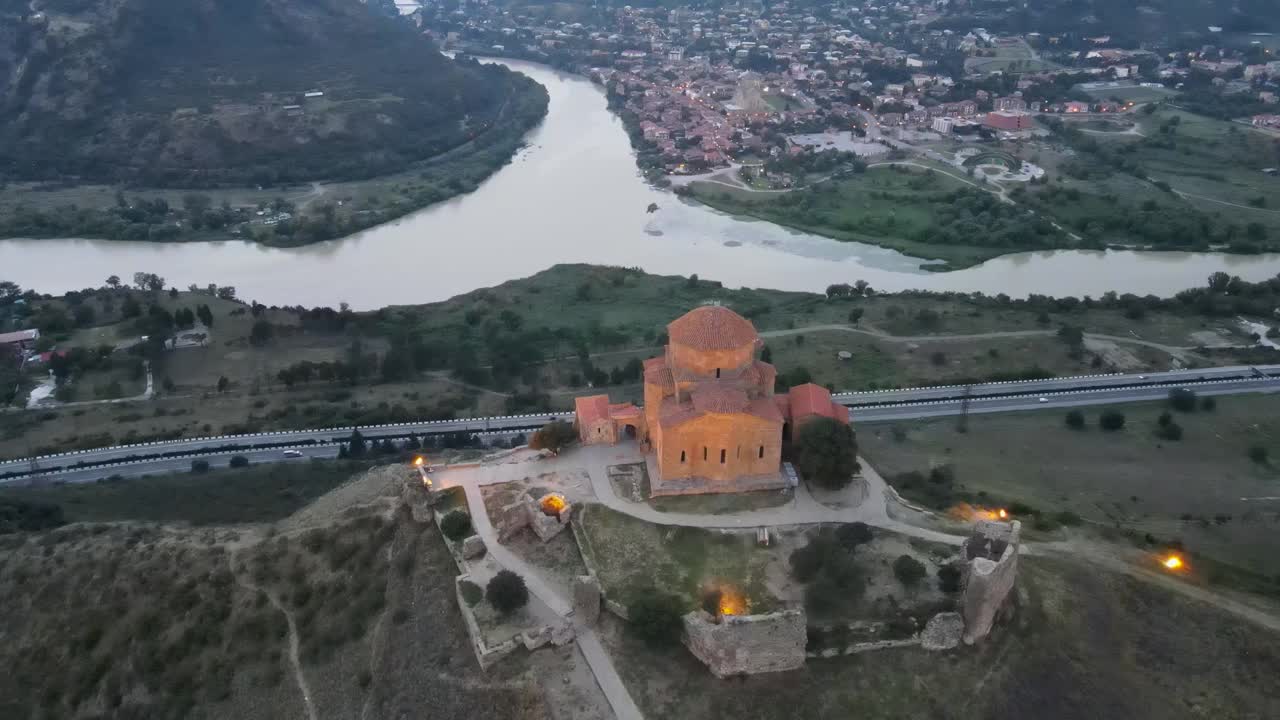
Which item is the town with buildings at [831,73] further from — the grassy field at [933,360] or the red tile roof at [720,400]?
the red tile roof at [720,400]

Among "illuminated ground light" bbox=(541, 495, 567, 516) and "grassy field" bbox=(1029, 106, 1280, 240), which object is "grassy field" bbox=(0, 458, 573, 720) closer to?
"illuminated ground light" bbox=(541, 495, 567, 516)

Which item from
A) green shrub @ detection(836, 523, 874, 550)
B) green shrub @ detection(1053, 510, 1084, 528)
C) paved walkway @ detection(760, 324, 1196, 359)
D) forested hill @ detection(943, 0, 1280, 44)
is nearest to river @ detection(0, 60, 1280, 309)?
paved walkway @ detection(760, 324, 1196, 359)

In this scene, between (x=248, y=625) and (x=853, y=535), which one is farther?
(x=248, y=625)

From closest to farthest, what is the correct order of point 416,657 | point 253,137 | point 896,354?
point 416,657
point 896,354
point 253,137

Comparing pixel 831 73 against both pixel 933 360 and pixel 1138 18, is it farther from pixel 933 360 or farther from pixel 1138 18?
pixel 933 360

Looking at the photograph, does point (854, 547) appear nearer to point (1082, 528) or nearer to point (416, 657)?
point (1082, 528)

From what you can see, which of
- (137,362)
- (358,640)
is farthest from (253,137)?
(358,640)

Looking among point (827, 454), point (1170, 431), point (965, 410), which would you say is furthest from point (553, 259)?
point (1170, 431)
